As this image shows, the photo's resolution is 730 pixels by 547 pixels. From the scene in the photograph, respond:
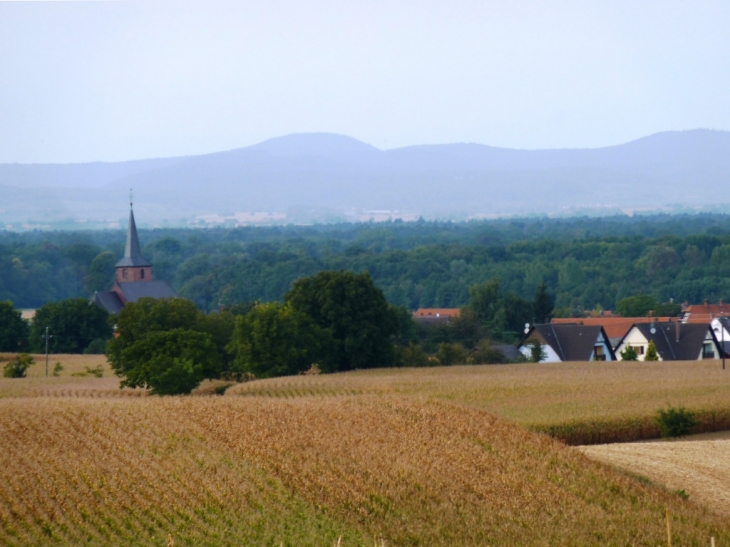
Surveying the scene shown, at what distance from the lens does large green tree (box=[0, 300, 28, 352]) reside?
79750mm

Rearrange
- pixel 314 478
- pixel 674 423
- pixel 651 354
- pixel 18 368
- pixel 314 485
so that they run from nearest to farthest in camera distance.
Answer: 1. pixel 314 485
2. pixel 314 478
3. pixel 674 423
4. pixel 18 368
5. pixel 651 354

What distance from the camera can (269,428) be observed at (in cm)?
2908

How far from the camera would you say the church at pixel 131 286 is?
104 m

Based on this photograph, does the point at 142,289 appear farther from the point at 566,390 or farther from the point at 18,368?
the point at 566,390

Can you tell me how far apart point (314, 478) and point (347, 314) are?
3397 centimetres

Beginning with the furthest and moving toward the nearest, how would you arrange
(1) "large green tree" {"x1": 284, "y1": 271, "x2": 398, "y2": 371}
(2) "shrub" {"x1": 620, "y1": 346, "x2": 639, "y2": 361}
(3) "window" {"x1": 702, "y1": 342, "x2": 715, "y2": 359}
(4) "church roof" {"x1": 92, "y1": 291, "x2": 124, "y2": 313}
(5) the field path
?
(4) "church roof" {"x1": 92, "y1": 291, "x2": 124, "y2": 313}, (3) "window" {"x1": 702, "y1": 342, "x2": 715, "y2": 359}, (2) "shrub" {"x1": 620, "y1": 346, "x2": 639, "y2": 361}, (1) "large green tree" {"x1": 284, "y1": 271, "x2": 398, "y2": 371}, (5) the field path

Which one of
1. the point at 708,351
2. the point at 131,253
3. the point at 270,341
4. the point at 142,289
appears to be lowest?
the point at 708,351

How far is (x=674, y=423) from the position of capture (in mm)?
34250

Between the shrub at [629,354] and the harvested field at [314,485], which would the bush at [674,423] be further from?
the shrub at [629,354]

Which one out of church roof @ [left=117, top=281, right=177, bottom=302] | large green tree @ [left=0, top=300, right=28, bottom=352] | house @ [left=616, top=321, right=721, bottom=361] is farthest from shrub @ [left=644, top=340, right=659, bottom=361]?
church roof @ [left=117, top=281, right=177, bottom=302]

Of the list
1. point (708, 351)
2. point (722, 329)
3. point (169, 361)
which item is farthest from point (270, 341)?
point (722, 329)

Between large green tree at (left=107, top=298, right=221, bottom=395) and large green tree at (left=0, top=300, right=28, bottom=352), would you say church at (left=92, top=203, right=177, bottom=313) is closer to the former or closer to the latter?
large green tree at (left=0, top=300, right=28, bottom=352)

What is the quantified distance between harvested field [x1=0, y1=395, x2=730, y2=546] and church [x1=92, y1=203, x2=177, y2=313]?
6855 centimetres

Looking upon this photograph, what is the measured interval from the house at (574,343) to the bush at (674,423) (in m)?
32.9
